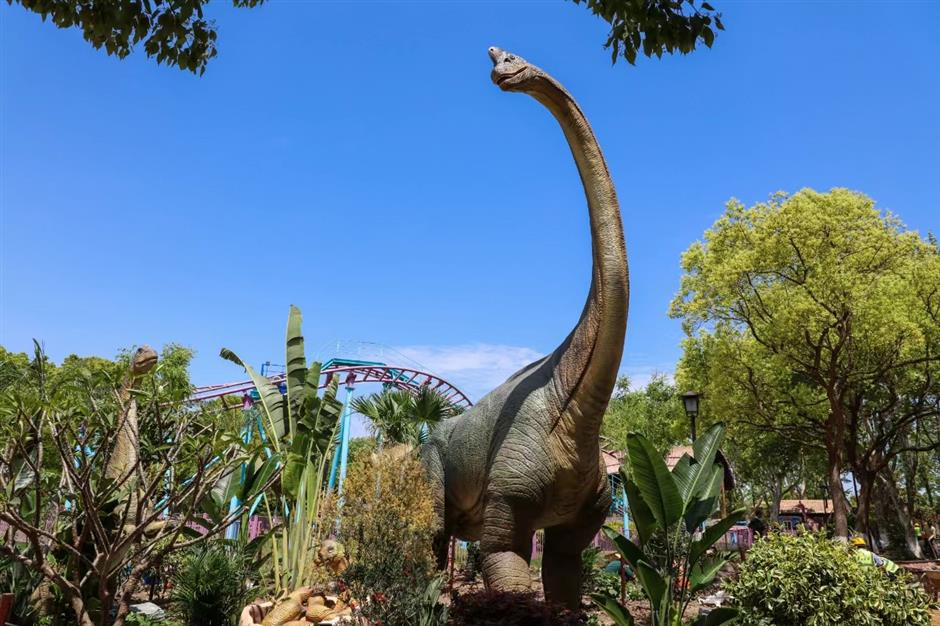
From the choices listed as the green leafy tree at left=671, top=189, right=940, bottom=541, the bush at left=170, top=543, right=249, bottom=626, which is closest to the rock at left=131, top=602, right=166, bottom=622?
the bush at left=170, top=543, right=249, bottom=626

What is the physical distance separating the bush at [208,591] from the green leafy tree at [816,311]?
41.8 ft

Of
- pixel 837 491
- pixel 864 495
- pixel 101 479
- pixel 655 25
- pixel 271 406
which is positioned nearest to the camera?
pixel 655 25

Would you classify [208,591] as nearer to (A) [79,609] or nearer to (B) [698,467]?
(A) [79,609]

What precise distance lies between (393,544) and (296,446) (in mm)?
4399

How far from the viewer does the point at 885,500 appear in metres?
26.5

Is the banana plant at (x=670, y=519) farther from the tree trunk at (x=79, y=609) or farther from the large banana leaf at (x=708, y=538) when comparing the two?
the tree trunk at (x=79, y=609)

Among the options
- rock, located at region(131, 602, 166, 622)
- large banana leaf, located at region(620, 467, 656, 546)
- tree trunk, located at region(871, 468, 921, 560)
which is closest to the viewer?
large banana leaf, located at region(620, 467, 656, 546)

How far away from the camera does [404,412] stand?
14.4 meters

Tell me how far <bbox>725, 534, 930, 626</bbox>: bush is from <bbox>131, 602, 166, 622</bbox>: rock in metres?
6.20

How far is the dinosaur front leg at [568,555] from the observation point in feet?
18.6

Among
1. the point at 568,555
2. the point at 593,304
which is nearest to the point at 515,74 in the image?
the point at 593,304

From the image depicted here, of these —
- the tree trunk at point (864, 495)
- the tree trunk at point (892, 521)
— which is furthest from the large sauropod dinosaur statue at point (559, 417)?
the tree trunk at point (892, 521)

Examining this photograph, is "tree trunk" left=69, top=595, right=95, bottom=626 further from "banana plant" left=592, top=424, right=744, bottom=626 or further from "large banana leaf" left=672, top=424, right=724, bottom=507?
"large banana leaf" left=672, top=424, right=724, bottom=507

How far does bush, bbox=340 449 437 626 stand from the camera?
18.5 feet
